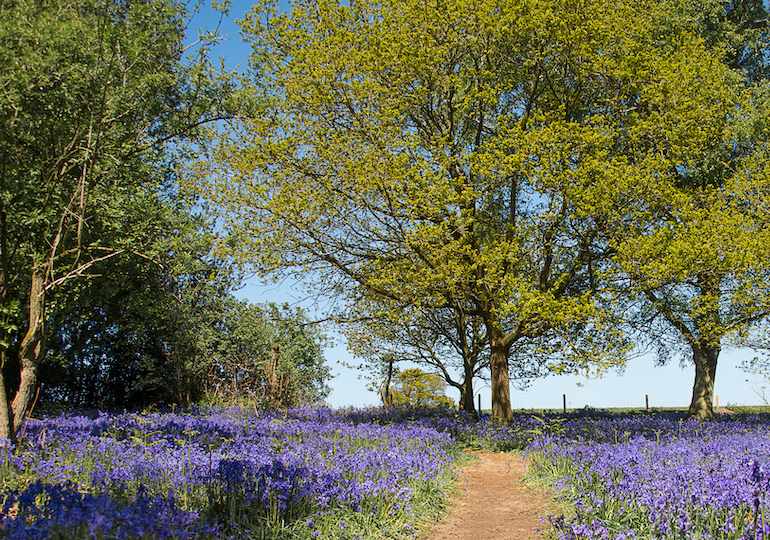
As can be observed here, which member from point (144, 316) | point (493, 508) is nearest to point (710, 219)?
point (493, 508)

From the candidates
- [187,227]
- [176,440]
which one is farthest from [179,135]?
[176,440]

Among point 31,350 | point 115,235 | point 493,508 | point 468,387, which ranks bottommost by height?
point 493,508

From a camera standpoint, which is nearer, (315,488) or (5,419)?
(315,488)

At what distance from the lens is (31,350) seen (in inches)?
345

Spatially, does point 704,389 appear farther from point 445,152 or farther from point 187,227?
point 187,227

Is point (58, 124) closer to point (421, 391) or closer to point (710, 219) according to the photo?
point (710, 219)

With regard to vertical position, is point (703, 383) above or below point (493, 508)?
above

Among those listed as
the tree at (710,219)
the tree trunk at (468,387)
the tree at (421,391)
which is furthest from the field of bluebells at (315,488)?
the tree at (421,391)

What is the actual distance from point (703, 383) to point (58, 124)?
66.1 ft

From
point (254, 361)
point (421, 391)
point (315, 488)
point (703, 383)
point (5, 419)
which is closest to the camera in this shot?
point (315, 488)

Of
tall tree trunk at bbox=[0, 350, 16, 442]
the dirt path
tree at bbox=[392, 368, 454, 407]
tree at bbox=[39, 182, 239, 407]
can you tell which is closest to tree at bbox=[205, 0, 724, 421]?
tree at bbox=[39, 182, 239, 407]

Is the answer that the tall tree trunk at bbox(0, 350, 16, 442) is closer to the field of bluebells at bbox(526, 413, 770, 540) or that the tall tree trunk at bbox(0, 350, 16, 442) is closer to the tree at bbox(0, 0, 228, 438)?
the tree at bbox(0, 0, 228, 438)

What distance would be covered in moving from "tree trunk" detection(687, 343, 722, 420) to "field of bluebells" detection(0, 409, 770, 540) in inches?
370

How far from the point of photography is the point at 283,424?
11000 millimetres
